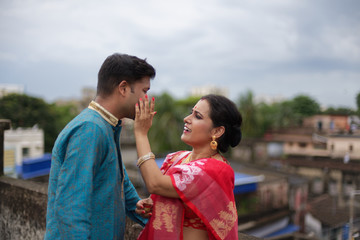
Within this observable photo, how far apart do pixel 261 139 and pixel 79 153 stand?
30.5 m

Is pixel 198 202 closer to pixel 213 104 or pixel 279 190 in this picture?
pixel 213 104

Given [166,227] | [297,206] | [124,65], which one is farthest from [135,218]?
[297,206]

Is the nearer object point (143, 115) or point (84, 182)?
point (84, 182)

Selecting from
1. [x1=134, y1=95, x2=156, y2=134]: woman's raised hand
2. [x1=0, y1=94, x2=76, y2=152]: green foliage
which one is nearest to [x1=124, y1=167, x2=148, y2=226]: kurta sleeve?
[x1=134, y1=95, x2=156, y2=134]: woman's raised hand

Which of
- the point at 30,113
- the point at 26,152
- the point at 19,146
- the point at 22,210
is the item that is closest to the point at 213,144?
the point at 22,210

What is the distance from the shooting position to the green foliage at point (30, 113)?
20.1 m

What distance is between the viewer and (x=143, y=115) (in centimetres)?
179

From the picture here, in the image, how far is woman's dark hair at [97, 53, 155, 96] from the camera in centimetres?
172

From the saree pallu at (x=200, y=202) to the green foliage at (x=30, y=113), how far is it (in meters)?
20.3

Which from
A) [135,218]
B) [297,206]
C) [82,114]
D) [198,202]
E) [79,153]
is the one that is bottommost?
[297,206]

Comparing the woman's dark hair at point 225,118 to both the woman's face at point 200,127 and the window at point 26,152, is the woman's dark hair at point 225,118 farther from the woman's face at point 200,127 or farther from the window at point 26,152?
the window at point 26,152

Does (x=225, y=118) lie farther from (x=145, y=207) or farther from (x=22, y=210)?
(x=22, y=210)

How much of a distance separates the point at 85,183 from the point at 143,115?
1.69 feet

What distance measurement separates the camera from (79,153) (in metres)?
1.52
